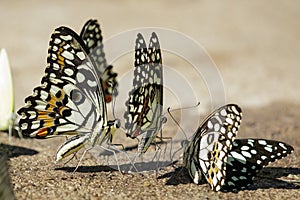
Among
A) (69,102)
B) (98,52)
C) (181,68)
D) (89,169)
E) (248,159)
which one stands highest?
(181,68)

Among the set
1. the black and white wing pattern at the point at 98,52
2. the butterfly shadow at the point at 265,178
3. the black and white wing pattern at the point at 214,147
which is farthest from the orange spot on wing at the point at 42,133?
the black and white wing pattern at the point at 98,52

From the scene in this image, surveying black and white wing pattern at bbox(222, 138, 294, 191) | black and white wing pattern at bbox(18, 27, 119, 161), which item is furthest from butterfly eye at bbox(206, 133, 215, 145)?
black and white wing pattern at bbox(18, 27, 119, 161)

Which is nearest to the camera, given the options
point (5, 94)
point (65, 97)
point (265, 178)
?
point (65, 97)

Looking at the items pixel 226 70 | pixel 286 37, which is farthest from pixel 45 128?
pixel 286 37

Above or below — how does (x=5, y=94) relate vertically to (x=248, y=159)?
above

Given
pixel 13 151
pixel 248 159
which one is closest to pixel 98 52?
pixel 13 151

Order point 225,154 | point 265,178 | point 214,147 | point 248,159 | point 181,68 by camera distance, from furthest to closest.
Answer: point 181,68, point 265,178, point 248,159, point 214,147, point 225,154

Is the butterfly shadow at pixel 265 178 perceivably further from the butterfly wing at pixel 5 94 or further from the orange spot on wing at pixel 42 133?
the butterfly wing at pixel 5 94

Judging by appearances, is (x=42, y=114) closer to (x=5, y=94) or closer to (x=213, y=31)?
(x=5, y=94)

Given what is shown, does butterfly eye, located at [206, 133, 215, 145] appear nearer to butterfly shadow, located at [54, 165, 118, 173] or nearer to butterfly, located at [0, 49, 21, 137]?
butterfly shadow, located at [54, 165, 118, 173]
